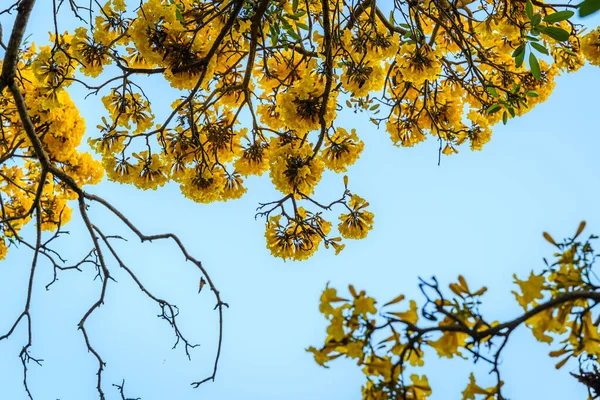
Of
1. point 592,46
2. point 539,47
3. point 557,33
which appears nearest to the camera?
point 557,33

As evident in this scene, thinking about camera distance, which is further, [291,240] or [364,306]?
[291,240]

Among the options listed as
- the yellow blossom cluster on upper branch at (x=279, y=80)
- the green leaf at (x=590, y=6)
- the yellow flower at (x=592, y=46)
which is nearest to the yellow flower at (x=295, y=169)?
the yellow blossom cluster on upper branch at (x=279, y=80)

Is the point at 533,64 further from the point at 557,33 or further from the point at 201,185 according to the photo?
Answer: the point at 201,185

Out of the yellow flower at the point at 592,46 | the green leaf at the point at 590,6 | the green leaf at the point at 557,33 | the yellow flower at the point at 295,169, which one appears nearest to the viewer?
the green leaf at the point at 590,6

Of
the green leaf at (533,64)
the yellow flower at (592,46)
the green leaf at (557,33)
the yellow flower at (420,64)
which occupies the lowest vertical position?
the green leaf at (557,33)

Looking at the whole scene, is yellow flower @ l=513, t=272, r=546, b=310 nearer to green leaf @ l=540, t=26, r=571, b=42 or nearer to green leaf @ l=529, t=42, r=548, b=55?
green leaf @ l=540, t=26, r=571, b=42

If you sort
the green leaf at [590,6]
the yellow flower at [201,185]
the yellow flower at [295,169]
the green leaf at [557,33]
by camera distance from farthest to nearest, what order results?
1. the yellow flower at [201,185]
2. the yellow flower at [295,169]
3. the green leaf at [557,33]
4. the green leaf at [590,6]

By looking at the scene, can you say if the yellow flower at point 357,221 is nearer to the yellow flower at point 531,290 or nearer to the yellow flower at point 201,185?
the yellow flower at point 201,185

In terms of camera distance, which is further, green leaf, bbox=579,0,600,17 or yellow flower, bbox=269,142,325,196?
yellow flower, bbox=269,142,325,196

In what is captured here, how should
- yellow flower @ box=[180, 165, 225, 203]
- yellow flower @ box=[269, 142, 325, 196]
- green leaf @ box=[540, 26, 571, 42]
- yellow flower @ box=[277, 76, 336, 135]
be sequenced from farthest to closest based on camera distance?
1. yellow flower @ box=[180, 165, 225, 203]
2. yellow flower @ box=[269, 142, 325, 196]
3. yellow flower @ box=[277, 76, 336, 135]
4. green leaf @ box=[540, 26, 571, 42]

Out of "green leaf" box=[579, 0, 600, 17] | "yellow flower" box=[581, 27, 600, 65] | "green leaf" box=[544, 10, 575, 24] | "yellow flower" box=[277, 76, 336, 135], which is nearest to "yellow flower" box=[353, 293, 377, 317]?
"green leaf" box=[579, 0, 600, 17]

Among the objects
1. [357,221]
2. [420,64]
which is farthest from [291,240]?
[420,64]

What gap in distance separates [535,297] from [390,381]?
1.47 ft

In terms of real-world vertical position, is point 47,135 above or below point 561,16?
above
